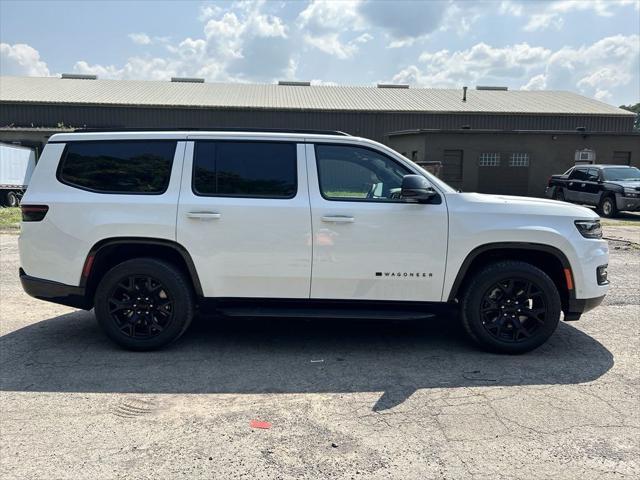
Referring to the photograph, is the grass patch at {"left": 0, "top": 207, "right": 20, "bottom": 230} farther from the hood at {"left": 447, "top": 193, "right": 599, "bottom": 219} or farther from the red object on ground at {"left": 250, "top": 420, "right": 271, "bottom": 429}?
the hood at {"left": 447, "top": 193, "right": 599, "bottom": 219}

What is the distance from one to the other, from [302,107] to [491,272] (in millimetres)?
32419

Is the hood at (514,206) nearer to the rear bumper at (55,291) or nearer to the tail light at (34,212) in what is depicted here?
the rear bumper at (55,291)

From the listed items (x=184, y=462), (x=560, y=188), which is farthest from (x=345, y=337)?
(x=560, y=188)

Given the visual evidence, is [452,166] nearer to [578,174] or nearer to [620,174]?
[578,174]

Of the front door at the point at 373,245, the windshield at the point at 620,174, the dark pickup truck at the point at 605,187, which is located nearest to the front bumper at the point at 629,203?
the dark pickup truck at the point at 605,187

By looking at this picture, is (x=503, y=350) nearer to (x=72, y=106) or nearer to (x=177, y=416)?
(x=177, y=416)

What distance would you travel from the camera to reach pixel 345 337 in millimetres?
5004

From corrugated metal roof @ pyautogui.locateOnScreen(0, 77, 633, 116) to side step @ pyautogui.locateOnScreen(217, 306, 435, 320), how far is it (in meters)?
31.9

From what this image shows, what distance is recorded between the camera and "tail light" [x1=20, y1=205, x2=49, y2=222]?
441cm

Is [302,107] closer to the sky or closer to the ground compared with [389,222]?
closer to the sky

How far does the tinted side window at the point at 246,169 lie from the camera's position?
4438 millimetres

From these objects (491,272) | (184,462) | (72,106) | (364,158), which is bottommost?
(184,462)

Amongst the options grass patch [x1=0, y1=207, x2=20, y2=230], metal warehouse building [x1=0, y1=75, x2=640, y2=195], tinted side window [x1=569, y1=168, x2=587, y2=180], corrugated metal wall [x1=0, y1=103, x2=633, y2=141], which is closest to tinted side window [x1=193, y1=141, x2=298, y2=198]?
grass patch [x1=0, y1=207, x2=20, y2=230]

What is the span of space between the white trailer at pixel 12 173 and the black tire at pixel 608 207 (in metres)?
25.3
